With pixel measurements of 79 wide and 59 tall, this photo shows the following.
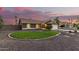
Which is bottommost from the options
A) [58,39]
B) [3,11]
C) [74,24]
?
[58,39]

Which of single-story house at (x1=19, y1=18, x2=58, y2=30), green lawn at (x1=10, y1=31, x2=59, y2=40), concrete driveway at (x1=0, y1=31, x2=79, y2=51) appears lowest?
concrete driveway at (x1=0, y1=31, x2=79, y2=51)

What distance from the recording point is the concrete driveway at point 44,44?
3197mm

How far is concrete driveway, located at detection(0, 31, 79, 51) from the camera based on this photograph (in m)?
3.20

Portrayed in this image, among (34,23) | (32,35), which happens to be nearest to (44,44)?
(32,35)

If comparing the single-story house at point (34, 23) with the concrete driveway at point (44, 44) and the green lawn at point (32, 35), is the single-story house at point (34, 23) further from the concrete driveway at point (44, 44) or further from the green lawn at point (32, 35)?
the concrete driveway at point (44, 44)

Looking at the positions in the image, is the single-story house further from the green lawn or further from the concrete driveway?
the concrete driveway

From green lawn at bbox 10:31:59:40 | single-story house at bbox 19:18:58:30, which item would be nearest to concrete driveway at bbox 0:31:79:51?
green lawn at bbox 10:31:59:40

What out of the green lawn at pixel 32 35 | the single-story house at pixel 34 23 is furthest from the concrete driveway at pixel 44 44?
the single-story house at pixel 34 23

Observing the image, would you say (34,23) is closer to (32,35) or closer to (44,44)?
(32,35)
